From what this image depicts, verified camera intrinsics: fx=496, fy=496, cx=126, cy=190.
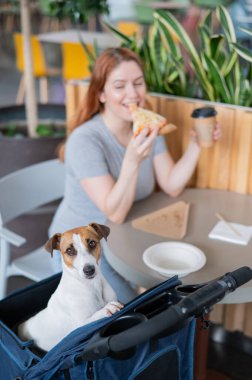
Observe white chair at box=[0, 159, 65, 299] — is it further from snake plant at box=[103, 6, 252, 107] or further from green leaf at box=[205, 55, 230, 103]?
green leaf at box=[205, 55, 230, 103]

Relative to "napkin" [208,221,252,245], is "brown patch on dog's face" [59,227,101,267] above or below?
above

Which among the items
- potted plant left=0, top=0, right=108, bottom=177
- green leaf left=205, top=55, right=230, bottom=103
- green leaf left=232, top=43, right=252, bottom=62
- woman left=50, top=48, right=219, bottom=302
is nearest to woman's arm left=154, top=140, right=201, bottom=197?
woman left=50, top=48, right=219, bottom=302

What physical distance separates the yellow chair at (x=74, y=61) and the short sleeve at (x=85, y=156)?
8.71 feet

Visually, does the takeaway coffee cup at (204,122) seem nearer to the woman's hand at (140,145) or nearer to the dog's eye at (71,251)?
the woman's hand at (140,145)

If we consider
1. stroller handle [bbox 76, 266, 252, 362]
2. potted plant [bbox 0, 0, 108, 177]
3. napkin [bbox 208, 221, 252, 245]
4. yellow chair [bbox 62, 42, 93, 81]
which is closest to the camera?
stroller handle [bbox 76, 266, 252, 362]

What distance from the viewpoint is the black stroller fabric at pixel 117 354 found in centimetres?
98

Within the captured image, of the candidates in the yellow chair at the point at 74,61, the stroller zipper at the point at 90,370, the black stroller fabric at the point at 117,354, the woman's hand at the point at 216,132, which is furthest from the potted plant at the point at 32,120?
the stroller zipper at the point at 90,370

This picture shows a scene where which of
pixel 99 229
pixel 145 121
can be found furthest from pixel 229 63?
pixel 99 229

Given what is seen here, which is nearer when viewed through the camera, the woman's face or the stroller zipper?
the stroller zipper

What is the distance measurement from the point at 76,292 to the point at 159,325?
10.5 inches

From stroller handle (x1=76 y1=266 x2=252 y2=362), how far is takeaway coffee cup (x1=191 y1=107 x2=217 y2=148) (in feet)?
2.91

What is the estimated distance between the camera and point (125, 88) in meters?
1.76

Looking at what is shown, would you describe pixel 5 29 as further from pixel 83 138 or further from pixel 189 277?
pixel 189 277

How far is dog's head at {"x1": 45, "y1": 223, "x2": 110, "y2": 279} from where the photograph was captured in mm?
1021
